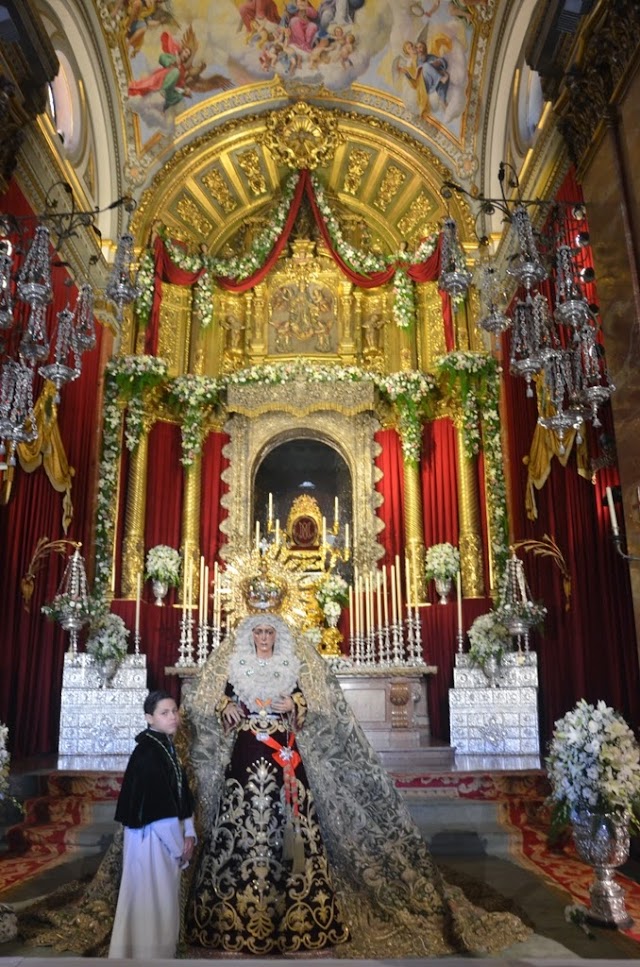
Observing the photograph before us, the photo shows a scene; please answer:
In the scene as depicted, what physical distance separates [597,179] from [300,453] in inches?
272

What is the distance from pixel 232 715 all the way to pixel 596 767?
7.36ft

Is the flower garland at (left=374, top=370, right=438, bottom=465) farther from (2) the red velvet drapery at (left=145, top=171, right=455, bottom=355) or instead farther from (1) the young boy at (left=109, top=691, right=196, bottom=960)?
(1) the young boy at (left=109, top=691, right=196, bottom=960)

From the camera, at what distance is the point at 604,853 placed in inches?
181

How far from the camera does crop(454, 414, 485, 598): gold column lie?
447 inches

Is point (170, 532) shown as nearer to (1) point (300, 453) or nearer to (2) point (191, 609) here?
(2) point (191, 609)

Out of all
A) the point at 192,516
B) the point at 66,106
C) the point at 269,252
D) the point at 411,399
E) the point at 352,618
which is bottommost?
the point at 352,618

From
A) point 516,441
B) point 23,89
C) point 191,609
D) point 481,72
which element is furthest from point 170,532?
point 481,72

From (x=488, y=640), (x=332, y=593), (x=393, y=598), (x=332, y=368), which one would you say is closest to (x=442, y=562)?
(x=393, y=598)

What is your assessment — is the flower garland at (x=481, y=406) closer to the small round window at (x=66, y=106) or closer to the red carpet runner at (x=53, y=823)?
the small round window at (x=66, y=106)

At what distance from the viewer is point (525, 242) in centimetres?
652

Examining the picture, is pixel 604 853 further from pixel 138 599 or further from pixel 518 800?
pixel 138 599

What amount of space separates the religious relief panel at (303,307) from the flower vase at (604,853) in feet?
32.7

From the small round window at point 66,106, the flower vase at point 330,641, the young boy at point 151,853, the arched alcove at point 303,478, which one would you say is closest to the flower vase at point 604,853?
the young boy at point 151,853

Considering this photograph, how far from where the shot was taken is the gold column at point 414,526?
11.7 metres
